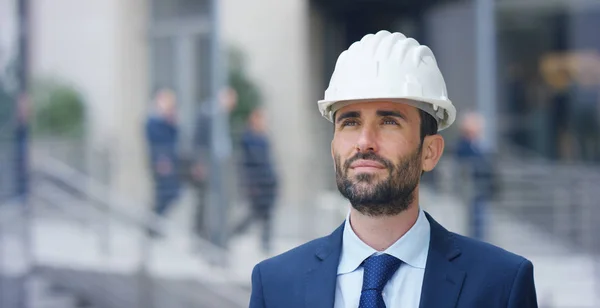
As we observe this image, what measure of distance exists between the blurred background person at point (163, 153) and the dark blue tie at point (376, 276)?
7.43m

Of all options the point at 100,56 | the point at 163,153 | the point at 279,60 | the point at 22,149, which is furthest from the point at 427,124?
the point at 100,56

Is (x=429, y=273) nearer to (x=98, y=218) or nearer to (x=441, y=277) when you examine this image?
(x=441, y=277)

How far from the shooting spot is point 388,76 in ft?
7.04

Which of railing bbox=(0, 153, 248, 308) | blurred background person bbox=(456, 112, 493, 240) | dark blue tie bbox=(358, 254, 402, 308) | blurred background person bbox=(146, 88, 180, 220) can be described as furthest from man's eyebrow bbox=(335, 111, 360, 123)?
blurred background person bbox=(146, 88, 180, 220)

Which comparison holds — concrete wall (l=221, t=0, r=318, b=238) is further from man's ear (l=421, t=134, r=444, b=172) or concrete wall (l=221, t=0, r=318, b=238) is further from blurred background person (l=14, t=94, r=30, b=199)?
man's ear (l=421, t=134, r=444, b=172)

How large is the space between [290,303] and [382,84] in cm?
55

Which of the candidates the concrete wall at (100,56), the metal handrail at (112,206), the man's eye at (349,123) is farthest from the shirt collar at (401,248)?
the concrete wall at (100,56)

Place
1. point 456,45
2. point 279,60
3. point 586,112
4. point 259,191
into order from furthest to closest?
point 279,60 → point 456,45 → point 586,112 → point 259,191

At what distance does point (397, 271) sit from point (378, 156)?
272mm

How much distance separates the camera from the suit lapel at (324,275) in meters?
2.18

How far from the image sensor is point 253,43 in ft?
44.5

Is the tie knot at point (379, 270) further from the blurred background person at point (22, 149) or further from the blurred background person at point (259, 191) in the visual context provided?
the blurred background person at point (259, 191)

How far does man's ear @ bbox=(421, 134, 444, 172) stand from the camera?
7.44 ft

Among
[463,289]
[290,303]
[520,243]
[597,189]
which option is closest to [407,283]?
[463,289]
